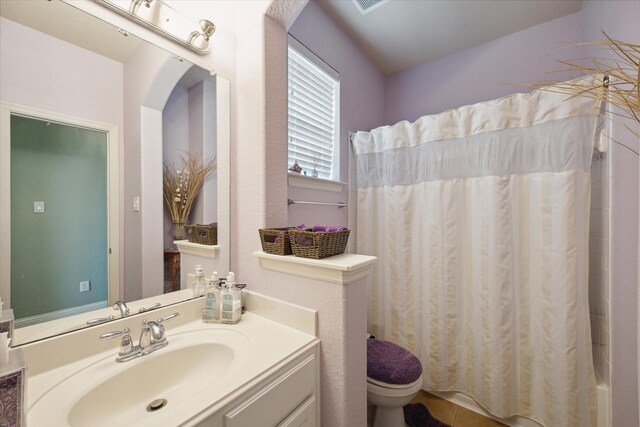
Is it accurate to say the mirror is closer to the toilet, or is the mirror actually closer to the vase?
the vase

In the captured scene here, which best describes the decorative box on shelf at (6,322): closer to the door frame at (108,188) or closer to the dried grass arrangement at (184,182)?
the door frame at (108,188)

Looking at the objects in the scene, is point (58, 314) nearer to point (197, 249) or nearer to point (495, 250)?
point (197, 249)

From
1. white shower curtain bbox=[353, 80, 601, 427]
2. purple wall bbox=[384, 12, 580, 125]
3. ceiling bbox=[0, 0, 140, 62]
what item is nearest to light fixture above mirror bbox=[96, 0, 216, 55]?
ceiling bbox=[0, 0, 140, 62]

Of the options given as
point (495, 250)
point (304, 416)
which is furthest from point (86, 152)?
point (495, 250)

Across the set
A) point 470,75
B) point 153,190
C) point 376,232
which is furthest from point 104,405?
point 470,75

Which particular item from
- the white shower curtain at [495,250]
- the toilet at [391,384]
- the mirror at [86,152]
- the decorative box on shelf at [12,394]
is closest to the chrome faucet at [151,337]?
the mirror at [86,152]

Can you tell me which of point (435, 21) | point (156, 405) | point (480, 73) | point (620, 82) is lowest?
point (156, 405)

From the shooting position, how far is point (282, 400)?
786 millimetres

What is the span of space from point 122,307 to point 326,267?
0.74m

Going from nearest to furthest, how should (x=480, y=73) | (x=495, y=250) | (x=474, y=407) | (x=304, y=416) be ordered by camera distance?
(x=304, y=416) < (x=495, y=250) < (x=474, y=407) < (x=480, y=73)

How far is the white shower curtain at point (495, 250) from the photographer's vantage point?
51.6 inches

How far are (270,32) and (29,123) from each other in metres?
0.94

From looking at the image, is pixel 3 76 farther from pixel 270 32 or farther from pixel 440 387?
pixel 440 387

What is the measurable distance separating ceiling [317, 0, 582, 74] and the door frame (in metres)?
1.61
